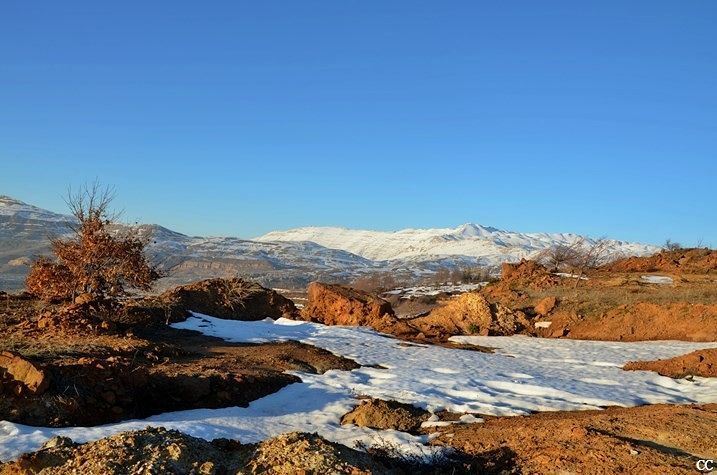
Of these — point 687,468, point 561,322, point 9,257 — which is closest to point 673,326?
point 561,322

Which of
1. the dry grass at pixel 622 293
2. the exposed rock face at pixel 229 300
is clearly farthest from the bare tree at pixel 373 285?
the exposed rock face at pixel 229 300

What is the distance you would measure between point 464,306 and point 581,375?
7.54 m

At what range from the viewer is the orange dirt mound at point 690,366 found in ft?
40.1

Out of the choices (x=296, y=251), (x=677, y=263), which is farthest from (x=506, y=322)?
(x=296, y=251)

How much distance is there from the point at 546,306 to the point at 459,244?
133835mm

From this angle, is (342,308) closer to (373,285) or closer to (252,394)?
(252,394)

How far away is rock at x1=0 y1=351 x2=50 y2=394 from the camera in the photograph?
688 centimetres

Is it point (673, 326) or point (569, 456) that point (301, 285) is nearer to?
point (673, 326)

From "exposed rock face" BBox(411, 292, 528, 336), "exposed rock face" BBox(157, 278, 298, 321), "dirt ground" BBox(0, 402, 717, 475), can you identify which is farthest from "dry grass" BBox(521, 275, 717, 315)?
"dirt ground" BBox(0, 402, 717, 475)

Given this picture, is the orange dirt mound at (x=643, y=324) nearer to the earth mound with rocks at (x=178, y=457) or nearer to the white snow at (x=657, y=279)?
the white snow at (x=657, y=279)

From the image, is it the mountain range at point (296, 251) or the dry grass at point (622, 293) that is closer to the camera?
the dry grass at point (622, 293)

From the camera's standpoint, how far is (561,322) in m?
19.8

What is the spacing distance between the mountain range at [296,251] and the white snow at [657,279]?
3537 centimetres

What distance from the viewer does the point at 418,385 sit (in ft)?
34.2
